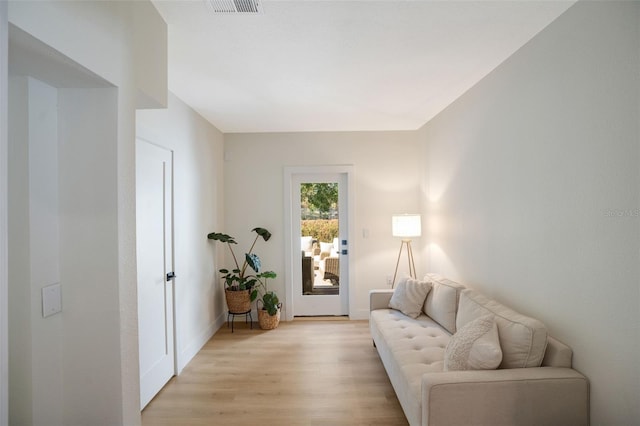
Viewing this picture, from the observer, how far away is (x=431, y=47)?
7.40ft

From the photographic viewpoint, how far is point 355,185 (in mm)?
4555

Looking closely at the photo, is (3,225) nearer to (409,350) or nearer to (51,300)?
(51,300)

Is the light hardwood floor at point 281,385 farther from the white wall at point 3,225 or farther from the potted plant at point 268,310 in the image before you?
the white wall at point 3,225

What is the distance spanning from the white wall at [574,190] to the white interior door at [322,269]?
204 centimetres

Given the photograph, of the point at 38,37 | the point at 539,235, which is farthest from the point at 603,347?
the point at 38,37

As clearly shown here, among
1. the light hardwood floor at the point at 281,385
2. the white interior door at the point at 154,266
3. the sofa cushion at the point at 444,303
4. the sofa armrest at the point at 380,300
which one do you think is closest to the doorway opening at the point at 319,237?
the light hardwood floor at the point at 281,385

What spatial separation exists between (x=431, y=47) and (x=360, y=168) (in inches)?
93.6

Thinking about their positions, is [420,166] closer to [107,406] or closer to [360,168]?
[360,168]

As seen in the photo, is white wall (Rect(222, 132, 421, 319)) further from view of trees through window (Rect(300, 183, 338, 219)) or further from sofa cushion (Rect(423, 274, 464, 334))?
sofa cushion (Rect(423, 274, 464, 334))

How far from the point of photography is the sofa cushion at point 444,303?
2855 millimetres

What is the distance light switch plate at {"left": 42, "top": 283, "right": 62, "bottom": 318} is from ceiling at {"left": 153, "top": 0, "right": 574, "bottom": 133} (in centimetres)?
148

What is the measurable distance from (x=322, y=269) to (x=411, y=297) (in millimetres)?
1630

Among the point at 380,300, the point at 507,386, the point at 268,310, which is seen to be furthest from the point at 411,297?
the point at 268,310

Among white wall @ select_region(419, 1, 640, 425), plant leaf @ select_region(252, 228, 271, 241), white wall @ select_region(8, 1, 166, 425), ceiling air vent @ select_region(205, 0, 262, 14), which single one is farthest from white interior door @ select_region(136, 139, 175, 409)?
white wall @ select_region(419, 1, 640, 425)
